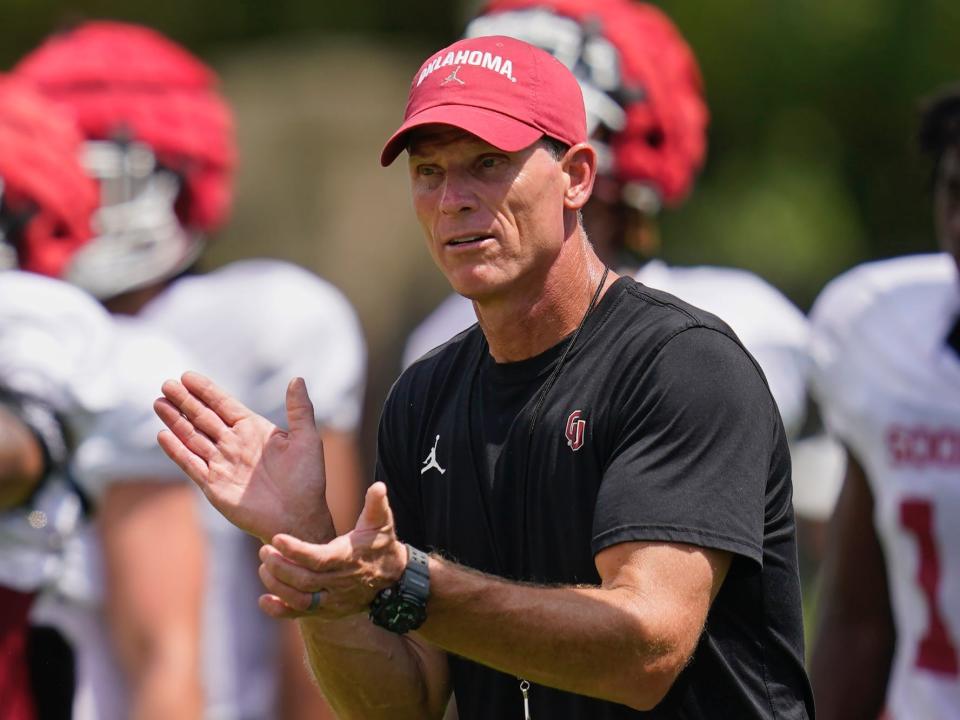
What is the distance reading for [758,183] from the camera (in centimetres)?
1402

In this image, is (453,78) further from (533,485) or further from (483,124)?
(533,485)

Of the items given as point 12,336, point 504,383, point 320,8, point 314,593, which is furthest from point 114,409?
point 320,8

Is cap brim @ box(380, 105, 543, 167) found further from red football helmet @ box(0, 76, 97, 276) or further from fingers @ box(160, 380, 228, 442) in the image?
red football helmet @ box(0, 76, 97, 276)

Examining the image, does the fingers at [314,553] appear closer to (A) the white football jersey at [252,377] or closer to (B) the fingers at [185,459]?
(B) the fingers at [185,459]

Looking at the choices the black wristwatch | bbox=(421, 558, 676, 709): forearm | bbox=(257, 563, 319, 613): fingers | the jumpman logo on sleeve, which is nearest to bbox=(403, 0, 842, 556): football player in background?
the jumpman logo on sleeve

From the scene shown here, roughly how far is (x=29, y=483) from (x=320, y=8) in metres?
11.3

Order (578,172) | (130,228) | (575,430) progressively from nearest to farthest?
(575,430) → (578,172) → (130,228)

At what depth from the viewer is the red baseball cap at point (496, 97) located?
3521mm

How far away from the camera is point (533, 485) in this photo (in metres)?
3.55

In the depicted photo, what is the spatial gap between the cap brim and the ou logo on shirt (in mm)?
499

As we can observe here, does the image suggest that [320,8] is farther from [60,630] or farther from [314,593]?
[314,593]

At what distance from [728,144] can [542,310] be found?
435 inches

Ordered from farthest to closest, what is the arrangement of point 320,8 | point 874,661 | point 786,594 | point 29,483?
point 320,8 → point 874,661 → point 29,483 → point 786,594

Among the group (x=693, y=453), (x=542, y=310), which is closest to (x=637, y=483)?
(x=693, y=453)
